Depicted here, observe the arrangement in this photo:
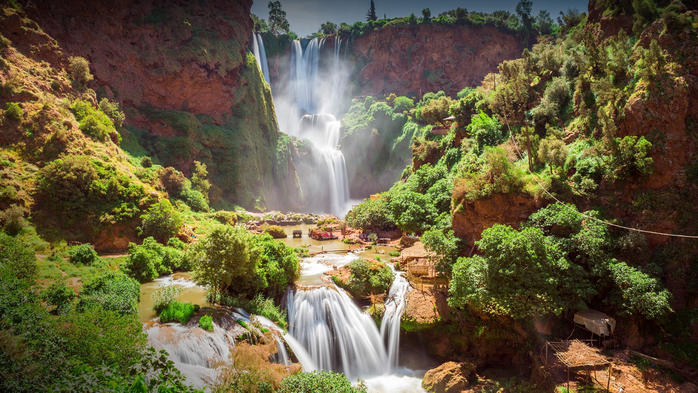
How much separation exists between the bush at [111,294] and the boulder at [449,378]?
13796mm

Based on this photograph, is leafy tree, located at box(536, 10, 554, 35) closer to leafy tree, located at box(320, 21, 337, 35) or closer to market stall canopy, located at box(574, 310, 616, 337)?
leafy tree, located at box(320, 21, 337, 35)

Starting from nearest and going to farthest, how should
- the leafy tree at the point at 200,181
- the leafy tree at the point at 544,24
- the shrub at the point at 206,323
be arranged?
the shrub at the point at 206,323, the leafy tree at the point at 200,181, the leafy tree at the point at 544,24

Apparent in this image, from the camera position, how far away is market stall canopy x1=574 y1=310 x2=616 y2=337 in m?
14.9

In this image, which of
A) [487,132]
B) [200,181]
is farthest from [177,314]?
[200,181]

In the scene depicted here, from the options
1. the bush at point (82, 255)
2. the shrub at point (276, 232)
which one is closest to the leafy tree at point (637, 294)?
the bush at point (82, 255)

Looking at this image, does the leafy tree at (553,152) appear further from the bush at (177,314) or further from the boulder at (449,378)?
the bush at (177,314)

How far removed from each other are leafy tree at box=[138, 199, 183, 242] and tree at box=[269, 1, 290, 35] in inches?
2572

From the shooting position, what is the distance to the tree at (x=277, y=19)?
75.3m

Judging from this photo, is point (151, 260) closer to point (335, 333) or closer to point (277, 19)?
point (335, 333)

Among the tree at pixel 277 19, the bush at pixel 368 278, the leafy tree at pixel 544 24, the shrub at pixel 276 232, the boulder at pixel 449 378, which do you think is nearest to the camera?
the boulder at pixel 449 378

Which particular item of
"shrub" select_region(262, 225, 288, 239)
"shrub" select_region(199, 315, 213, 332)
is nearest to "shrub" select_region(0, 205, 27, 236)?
"shrub" select_region(199, 315, 213, 332)

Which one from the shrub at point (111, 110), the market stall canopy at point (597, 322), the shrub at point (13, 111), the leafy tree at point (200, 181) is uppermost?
the shrub at point (111, 110)

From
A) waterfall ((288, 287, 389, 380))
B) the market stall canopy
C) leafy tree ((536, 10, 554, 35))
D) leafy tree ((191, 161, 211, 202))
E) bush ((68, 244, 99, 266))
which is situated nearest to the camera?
the market stall canopy

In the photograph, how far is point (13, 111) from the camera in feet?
71.8
